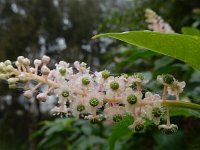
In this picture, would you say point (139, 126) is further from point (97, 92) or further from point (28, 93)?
point (28, 93)

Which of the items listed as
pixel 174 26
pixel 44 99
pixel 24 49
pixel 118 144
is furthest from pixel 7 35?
pixel 44 99

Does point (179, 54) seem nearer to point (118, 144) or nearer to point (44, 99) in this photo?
point (44, 99)

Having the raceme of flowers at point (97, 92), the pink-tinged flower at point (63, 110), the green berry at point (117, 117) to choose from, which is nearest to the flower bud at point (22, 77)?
the raceme of flowers at point (97, 92)

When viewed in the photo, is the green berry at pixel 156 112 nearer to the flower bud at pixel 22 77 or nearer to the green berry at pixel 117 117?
the green berry at pixel 117 117

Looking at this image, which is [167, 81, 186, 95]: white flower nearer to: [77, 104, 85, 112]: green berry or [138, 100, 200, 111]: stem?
[138, 100, 200, 111]: stem

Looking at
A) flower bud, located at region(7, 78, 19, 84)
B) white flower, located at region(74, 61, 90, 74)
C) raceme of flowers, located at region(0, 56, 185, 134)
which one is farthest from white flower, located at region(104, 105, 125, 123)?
flower bud, located at region(7, 78, 19, 84)

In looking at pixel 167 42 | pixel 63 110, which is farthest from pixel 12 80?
pixel 167 42

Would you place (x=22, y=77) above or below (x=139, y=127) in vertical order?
above
